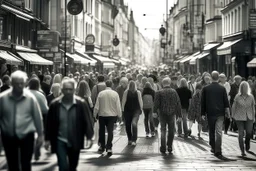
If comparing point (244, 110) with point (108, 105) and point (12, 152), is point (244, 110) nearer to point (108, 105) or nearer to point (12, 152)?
point (108, 105)

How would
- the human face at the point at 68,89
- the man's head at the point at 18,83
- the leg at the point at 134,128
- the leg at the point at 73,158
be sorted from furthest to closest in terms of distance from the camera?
the leg at the point at 134,128, the leg at the point at 73,158, the human face at the point at 68,89, the man's head at the point at 18,83

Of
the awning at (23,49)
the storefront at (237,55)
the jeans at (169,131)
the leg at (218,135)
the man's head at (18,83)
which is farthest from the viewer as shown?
the storefront at (237,55)

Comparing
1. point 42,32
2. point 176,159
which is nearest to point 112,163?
point 176,159

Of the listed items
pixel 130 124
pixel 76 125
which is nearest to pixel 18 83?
pixel 76 125

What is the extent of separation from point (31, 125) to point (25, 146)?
1.00 feet

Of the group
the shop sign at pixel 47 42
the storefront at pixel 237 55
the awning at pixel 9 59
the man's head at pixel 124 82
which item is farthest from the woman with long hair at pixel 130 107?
the storefront at pixel 237 55

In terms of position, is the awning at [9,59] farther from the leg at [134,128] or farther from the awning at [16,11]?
the leg at [134,128]

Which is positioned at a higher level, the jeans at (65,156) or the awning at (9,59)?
the awning at (9,59)

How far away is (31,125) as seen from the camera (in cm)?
939

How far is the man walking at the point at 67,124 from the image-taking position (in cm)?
950

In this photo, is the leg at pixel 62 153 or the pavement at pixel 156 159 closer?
the leg at pixel 62 153

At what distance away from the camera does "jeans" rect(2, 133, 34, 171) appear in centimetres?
928

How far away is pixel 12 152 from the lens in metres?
9.33

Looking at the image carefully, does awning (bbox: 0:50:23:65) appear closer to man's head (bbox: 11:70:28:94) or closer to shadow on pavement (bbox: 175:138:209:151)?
shadow on pavement (bbox: 175:138:209:151)
